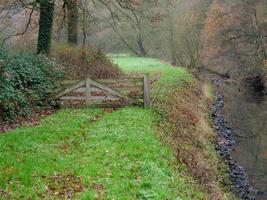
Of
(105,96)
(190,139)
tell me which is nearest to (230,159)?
(190,139)

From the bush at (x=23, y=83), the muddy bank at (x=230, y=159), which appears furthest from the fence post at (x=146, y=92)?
the bush at (x=23, y=83)

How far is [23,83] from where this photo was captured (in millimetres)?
20594

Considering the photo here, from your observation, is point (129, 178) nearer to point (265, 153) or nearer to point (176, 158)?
point (176, 158)

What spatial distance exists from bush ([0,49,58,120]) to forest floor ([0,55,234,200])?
1.38 meters

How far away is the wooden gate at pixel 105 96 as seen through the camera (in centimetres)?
2061

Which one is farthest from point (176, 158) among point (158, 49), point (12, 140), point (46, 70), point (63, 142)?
point (158, 49)

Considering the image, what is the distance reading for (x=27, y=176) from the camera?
1120cm

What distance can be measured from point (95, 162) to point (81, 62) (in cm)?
1638

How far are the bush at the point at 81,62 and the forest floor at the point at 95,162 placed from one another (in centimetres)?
784

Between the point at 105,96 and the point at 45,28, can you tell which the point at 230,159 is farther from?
A: the point at 45,28

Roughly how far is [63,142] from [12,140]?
1.64 m

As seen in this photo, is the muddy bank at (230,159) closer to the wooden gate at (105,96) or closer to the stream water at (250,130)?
the stream water at (250,130)

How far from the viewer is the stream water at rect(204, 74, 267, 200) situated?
18.9 metres

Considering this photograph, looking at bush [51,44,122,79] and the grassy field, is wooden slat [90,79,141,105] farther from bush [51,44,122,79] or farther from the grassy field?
bush [51,44,122,79]
